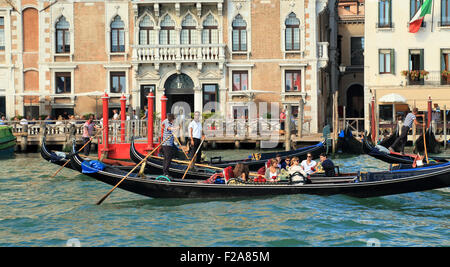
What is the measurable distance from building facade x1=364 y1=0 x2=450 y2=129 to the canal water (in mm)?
13377

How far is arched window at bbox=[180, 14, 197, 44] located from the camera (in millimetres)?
26266

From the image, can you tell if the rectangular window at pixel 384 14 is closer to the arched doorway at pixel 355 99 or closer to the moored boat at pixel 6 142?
the arched doorway at pixel 355 99

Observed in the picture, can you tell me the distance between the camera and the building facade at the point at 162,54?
1022 inches

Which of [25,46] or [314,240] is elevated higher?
[25,46]

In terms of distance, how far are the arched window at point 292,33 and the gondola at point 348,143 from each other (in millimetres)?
5201

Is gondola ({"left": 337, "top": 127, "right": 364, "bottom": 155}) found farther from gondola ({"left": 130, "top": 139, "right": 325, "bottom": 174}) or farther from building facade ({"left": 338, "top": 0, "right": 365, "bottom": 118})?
building facade ({"left": 338, "top": 0, "right": 365, "bottom": 118})

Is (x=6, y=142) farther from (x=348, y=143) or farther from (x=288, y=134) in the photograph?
(x=348, y=143)

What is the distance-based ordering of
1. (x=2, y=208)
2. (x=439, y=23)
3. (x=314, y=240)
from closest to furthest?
1. (x=314, y=240)
2. (x=2, y=208)
3. (x=439, y=23)

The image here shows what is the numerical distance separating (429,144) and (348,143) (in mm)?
2514

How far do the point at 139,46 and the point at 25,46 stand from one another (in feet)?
15.1
